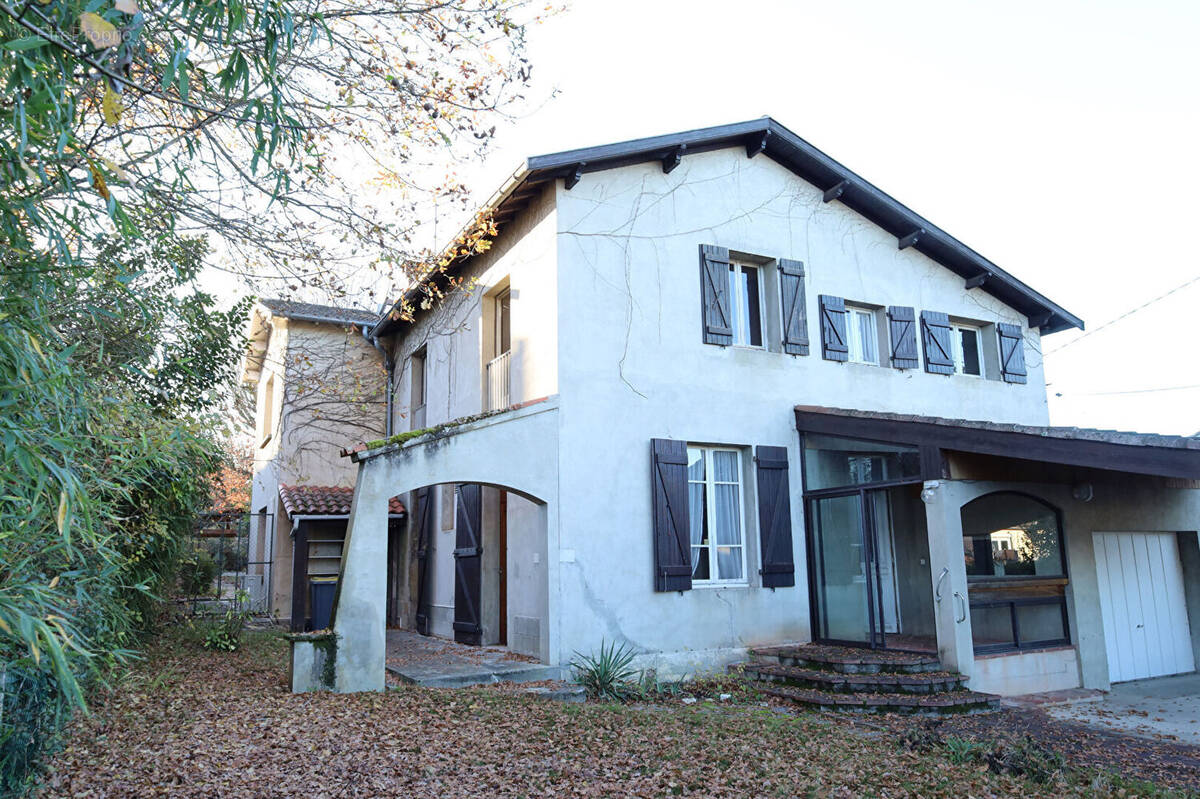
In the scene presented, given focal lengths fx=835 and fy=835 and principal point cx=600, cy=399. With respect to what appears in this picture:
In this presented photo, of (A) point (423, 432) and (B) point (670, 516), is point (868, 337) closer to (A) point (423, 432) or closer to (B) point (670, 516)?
(B) point (670, 516)

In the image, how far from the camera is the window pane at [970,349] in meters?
13.4

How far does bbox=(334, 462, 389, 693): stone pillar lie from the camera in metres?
7.70

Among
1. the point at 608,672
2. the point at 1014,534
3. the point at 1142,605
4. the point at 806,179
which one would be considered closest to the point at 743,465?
the point at 608,672

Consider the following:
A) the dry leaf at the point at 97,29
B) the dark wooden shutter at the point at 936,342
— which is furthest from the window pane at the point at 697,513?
the dry leaf at the point at 97,29

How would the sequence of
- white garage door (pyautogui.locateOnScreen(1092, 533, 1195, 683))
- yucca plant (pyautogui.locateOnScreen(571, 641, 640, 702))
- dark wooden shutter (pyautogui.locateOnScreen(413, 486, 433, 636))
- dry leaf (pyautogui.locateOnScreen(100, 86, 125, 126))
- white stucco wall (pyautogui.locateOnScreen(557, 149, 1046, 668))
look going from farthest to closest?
dark wooden shutter (pyautogui.locateOnScreen(413, 486, 433, 636))
white garage door (pyautogui.locateOnScreen(1092, 533, 1195, 683))
white stucco wall (pyautogui.locateOnScreen(557, 149, 1046, 668))
yucca plant (pyautogui.locateOnScreen(571, 641, 640, 702))
dry leaf (pyautogui.locateOnScreen(100, 86, 125, 126))

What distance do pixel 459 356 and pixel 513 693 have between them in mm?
6092

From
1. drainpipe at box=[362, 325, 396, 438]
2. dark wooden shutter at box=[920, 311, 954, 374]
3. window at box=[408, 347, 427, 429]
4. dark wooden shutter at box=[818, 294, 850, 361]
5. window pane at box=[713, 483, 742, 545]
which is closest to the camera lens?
window pane at box=[713, 483, 742, 545]

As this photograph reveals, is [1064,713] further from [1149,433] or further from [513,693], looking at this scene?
[513,693]

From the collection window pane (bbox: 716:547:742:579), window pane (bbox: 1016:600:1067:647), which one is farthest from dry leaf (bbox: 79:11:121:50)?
window pane (bbox: 1016:600:1067:647)

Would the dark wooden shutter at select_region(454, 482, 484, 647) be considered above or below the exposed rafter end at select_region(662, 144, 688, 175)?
below

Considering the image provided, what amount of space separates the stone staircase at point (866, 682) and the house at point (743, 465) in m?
0.48

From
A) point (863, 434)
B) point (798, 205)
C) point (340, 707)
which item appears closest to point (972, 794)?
point (340, 707)

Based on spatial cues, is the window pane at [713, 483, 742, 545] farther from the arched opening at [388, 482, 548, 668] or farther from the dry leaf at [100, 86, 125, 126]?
the dry leaf at [100, 86, 125, 126]

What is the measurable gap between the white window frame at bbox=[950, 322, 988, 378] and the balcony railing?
6.93m
